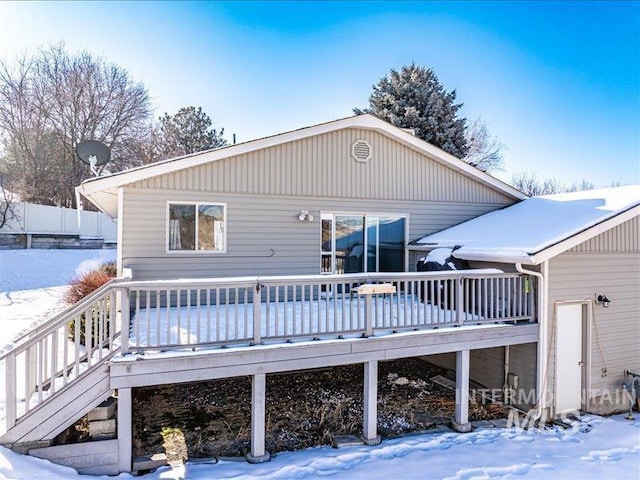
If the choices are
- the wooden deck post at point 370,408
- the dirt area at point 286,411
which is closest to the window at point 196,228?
the dirt area at point 286,411

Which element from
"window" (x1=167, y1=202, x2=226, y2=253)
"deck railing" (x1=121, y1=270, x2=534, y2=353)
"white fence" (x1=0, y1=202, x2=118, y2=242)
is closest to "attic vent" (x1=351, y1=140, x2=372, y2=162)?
"window" (x1=167, y1=202, x2=226, y2=253)

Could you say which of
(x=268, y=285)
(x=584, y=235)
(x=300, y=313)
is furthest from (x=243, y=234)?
(x=584, y=235)

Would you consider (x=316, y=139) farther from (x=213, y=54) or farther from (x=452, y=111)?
(x=452, y=111)

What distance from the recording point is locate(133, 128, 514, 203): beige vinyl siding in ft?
27.6

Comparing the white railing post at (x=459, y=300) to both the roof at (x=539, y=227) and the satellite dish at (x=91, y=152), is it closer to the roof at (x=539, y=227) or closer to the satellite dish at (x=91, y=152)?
the roof at (x=539, y=227)

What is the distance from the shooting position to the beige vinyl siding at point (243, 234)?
7945 millimetres

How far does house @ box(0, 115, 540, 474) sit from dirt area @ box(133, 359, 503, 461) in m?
0.76

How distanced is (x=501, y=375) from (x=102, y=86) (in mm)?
29636

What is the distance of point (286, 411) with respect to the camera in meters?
7.29

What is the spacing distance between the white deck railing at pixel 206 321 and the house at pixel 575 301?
2.13 ft

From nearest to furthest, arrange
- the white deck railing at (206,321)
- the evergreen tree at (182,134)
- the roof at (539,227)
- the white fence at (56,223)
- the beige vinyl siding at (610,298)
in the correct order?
1. the white deck railing at (206,321)
2. the roof at (539,227)
3. the beige vinyl siding at (610,298)
4. the white fence at (56,223)
5. the evergreen tree at (182,134)

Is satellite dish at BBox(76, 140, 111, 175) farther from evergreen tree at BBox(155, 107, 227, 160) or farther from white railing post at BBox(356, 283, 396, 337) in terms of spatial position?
evergreen tree at BBox(155, 107, 227, 160)

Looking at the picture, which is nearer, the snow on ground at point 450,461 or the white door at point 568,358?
the snow on ground at point 450,461

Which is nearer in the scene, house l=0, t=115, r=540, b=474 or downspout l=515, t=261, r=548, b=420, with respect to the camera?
house l=0, t=115, r=540, b=474
